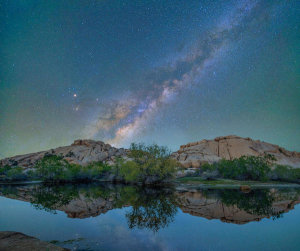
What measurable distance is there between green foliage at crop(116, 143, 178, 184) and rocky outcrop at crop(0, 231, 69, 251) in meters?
43.4

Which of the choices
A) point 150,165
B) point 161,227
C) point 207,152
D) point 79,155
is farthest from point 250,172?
point 79,155

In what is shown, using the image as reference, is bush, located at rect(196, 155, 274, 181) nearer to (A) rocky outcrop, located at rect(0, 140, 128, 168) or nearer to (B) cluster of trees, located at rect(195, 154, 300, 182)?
(B) cluster of trees, located at rect(195, 154, 300, 182)

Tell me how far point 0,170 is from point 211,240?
396ft

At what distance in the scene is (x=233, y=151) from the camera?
488 ft

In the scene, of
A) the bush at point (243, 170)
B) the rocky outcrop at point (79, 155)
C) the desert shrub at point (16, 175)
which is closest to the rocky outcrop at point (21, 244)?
the bush at point (243, 170)

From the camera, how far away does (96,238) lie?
44.5 feet

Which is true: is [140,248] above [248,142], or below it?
below

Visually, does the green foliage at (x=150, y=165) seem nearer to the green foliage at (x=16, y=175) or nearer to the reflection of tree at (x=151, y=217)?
the reflection of tree at (x=151, y=217)

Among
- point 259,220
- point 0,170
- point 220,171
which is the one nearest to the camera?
point 259,220

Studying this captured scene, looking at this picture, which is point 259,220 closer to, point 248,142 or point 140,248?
point 140,248

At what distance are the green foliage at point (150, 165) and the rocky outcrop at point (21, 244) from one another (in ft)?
142

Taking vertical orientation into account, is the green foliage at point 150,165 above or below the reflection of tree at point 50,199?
above

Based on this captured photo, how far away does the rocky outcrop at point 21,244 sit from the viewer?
31.7ft

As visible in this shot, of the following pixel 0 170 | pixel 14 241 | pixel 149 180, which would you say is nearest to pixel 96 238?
pixel 14 241
